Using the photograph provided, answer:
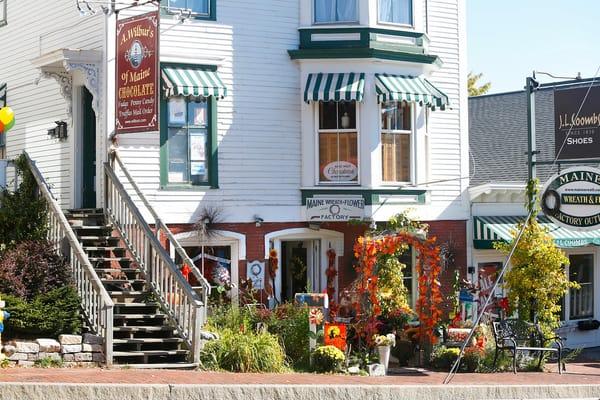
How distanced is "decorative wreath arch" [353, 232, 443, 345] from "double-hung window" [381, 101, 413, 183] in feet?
7.70

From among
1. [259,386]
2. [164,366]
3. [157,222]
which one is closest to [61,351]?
[164,366]

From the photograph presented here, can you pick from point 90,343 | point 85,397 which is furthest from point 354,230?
point 85,397

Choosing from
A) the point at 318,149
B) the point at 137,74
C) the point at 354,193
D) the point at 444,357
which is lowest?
the point at 444,357

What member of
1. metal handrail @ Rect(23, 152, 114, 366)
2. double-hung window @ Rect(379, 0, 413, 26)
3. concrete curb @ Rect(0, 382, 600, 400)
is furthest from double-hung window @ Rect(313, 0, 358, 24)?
concrete curb @ Rect(0, 382, 600, 400)

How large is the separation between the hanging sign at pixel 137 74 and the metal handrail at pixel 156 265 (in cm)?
124

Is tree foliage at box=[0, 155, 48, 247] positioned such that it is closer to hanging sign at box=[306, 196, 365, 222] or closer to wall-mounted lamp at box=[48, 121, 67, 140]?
wall-mounted lamp at box=[48, 121, 67, 140]

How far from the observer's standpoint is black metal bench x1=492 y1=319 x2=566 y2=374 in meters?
18.6

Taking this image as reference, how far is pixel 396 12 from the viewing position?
845 inches

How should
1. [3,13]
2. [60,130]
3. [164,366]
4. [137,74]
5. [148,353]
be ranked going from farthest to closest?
[3,13] → [60,130] → [137,74] → [148,353] → [164,366]

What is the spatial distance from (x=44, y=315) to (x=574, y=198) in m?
9.19

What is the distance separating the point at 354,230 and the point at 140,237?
5.06m

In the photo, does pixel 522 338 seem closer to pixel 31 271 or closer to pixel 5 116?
pixel 31 271

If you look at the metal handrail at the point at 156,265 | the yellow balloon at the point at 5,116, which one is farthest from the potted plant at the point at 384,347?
the yellow balloon at the point at 5,116

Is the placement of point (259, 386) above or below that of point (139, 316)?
below
